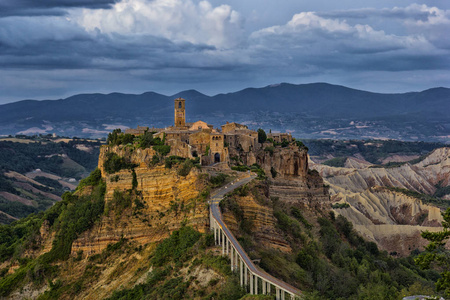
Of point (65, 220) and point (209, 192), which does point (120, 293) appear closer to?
point (209, 192)

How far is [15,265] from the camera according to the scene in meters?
66.5

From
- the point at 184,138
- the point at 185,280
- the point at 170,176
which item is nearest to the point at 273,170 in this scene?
the point at 184,138

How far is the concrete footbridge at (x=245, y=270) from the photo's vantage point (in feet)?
123

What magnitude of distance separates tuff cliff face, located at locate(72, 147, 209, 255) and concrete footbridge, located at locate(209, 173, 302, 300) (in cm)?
550

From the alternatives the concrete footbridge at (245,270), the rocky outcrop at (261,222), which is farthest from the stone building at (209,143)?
the concrete footbridge at (245,270)

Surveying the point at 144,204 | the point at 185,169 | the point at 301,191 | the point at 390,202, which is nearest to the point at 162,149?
the point at 144,204

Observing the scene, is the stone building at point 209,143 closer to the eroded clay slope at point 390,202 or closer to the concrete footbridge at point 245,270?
the concrete footbridge at point 245,270

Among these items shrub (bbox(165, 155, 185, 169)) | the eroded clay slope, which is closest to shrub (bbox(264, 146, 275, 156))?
shrub (bbox(165, 155, 185, 169))

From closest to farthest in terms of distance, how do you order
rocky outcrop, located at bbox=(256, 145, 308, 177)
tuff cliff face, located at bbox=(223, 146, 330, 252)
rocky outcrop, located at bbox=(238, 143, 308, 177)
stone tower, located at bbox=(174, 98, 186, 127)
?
tuff cliff face, located at bbox=(223, 146, 330, 252) → rocky outcrop, located at bbox=(238, 143, 308, 177) → rocky outcrop, located at bbox=(256, 145, 308, 177) → stone tower, located at bbox=(174, 98, 186, 127)

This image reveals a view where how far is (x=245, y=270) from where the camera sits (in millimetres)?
39281

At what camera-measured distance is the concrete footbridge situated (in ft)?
123

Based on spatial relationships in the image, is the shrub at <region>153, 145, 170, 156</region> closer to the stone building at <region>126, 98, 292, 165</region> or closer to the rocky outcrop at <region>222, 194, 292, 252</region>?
the stone building at <region>126, 98, 292, 165</region>

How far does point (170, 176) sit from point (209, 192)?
6391mm

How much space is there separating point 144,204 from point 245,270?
21.1 m
